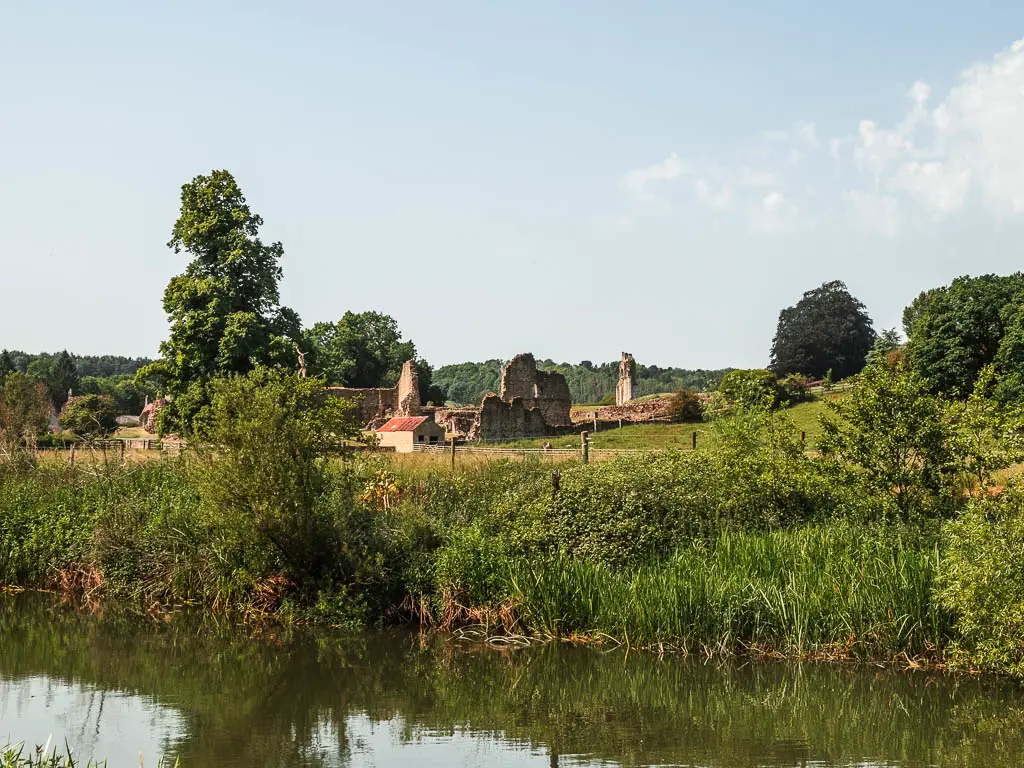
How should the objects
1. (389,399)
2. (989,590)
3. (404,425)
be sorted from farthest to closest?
(389,399), (404,425), (989,590)

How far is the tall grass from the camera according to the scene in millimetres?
12336

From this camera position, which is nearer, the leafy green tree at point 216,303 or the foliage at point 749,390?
the foliage at point 749,390

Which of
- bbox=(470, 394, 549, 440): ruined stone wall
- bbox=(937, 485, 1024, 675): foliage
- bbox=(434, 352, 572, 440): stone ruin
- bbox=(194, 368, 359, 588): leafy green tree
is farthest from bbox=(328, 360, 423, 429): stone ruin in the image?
bbox=(937, 485, 1024, 675): foliage

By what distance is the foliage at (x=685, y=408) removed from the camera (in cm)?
5244

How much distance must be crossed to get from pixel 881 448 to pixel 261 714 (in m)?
9.33

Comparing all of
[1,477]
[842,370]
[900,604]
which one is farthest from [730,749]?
[842,370]

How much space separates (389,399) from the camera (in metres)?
56.9

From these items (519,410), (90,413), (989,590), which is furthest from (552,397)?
(989,590)

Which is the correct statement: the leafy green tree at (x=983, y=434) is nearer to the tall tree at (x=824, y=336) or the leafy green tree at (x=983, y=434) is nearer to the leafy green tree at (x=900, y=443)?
the leafy green tree at (x=900, y=443)

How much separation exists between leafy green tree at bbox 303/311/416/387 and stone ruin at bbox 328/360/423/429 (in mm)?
12109

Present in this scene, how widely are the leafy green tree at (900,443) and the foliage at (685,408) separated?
36.5 m

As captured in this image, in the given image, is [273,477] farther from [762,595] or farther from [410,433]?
[410,433]

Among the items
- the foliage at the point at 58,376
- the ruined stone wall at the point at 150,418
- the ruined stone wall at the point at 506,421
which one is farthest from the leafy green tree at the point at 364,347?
the foliage at the point at 58,376

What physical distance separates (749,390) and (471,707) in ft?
56.0
